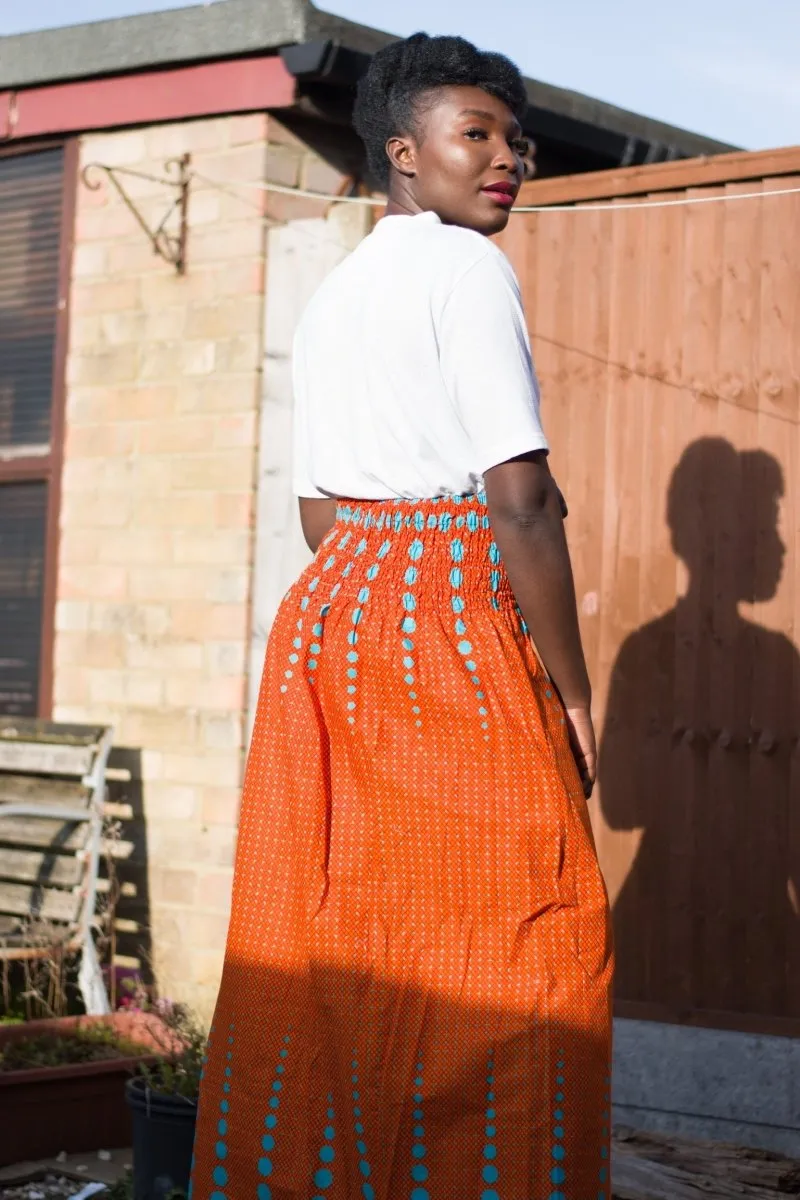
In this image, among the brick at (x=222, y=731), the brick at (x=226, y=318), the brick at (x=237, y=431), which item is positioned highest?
the brick at (x=226, y=318)

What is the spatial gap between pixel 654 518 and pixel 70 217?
268cm

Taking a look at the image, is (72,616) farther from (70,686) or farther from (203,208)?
(203,208)

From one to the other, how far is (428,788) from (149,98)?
4.21 metres

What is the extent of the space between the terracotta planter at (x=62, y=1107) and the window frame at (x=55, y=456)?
172 centimetres

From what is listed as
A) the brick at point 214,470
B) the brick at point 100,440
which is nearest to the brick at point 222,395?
the brick at point 214,470

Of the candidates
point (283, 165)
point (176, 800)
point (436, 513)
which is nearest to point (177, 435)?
point (283, 165)

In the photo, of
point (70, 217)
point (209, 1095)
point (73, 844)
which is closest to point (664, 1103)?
point (73, 844)

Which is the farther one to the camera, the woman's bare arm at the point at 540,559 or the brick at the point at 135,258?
the brick at the point at 135,258

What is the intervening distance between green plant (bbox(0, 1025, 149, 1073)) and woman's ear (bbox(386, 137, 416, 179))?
2931 mm

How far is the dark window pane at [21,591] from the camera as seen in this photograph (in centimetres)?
654

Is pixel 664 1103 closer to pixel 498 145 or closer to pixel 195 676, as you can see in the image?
pixel 195 676

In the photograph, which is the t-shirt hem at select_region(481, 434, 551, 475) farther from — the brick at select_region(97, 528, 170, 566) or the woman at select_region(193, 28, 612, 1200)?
the brick at select_region(97, 528, 170, 566)

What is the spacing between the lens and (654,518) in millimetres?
5184

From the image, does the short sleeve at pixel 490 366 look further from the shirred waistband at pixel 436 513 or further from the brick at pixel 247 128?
the brick at pixel 247 128
